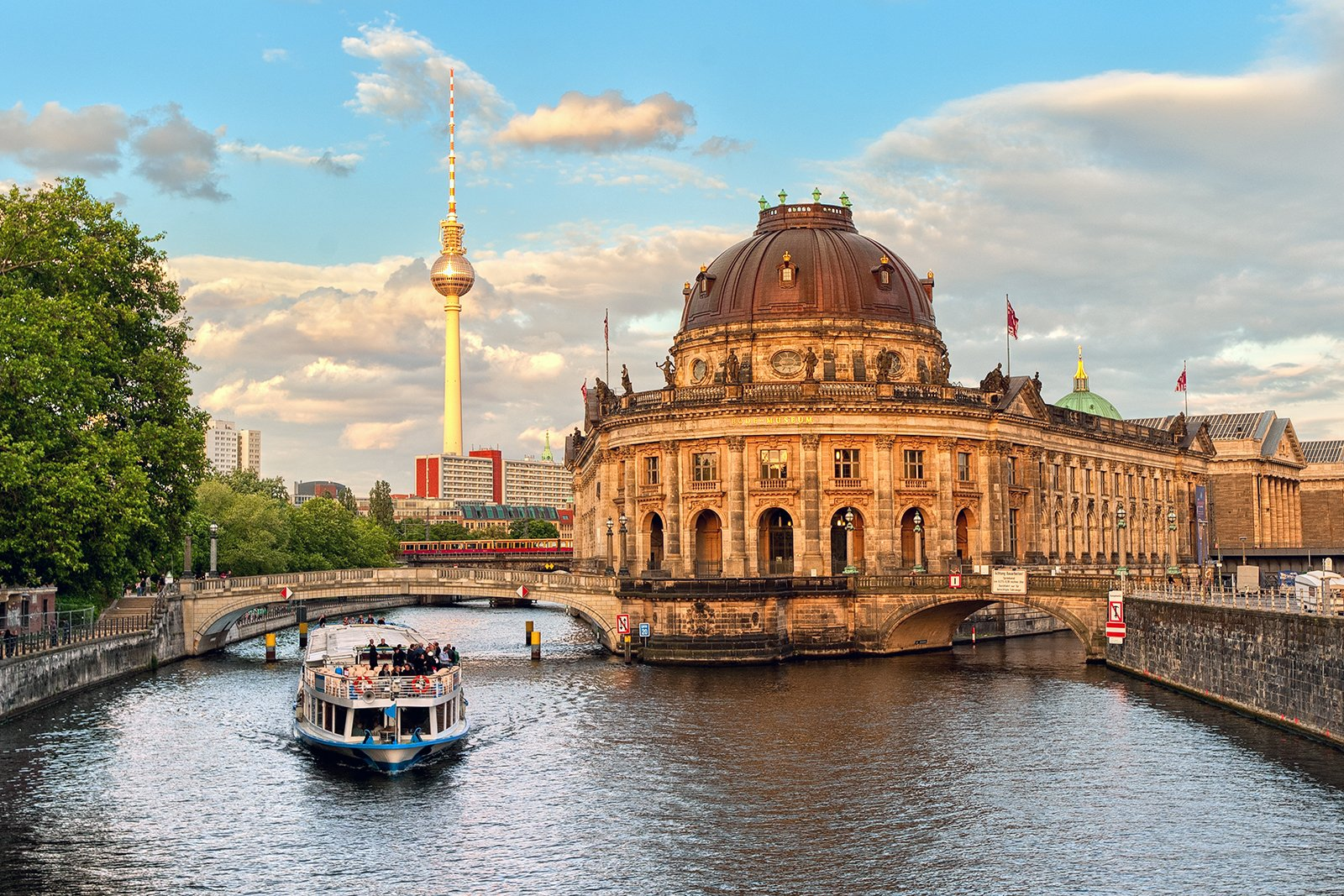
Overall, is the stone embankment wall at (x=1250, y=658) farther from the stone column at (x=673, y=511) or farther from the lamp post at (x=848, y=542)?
the stone column at (x=673, y=511)

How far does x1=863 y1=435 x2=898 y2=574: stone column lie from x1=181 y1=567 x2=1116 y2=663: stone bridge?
576 cm

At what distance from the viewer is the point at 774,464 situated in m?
100

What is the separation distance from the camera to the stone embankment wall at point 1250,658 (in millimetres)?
52375

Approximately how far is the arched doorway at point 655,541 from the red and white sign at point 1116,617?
117 ft

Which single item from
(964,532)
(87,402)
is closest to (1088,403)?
(964,532)

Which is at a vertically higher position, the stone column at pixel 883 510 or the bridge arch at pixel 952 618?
the stone column at pixel 883 510

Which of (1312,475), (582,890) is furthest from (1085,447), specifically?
(582,890)

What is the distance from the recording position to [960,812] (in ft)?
153

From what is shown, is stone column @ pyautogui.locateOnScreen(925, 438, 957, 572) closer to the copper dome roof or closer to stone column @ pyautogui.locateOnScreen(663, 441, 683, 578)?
the copper dome roof

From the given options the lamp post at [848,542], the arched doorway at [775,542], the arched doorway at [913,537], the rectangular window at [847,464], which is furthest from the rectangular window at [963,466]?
the arched doorway at [775,542]

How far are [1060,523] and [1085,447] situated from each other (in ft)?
28.4

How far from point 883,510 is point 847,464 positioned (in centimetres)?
402

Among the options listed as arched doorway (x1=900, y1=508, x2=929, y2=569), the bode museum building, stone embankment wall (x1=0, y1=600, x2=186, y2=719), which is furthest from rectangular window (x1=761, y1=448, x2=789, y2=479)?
stone embankment wall (x1=0, y1=600, x2=186, y2=719)

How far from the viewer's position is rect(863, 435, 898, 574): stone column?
100m
